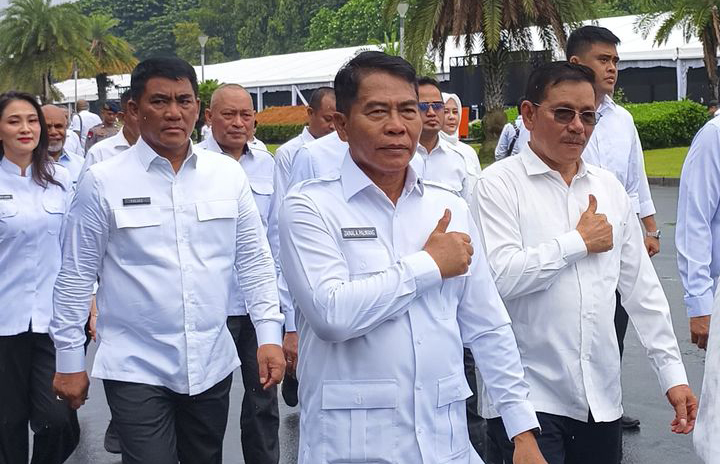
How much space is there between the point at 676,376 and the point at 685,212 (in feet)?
4.54

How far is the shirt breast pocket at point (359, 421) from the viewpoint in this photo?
10.1ft

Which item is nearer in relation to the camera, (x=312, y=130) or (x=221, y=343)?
(x=221, y=343)

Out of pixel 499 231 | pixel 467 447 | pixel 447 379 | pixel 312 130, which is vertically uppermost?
pixel 312 130

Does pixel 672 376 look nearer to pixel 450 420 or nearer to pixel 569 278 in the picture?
pixel 569 278

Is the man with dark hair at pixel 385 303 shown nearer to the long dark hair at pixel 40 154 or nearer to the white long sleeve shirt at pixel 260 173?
the long dark hair at pixel 40 154

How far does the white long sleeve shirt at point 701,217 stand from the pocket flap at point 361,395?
2.48 meters

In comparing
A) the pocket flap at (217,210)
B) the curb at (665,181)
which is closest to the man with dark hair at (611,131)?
the pocket flap at (217,210)

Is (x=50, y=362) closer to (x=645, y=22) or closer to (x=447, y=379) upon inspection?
(x=447, y=379)

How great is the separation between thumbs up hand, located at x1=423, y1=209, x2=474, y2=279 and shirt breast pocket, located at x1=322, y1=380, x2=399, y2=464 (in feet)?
1.14

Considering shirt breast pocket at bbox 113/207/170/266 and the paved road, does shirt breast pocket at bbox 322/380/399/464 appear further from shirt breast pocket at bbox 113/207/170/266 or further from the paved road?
the paved road

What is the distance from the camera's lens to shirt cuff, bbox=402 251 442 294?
10.1 ft

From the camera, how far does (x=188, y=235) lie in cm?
443

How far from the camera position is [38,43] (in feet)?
182

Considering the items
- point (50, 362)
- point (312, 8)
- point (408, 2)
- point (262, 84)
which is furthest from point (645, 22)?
point (312, 8)
